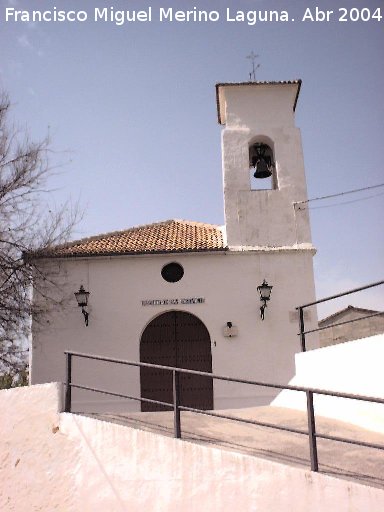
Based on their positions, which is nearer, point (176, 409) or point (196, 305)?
point (176, 409)

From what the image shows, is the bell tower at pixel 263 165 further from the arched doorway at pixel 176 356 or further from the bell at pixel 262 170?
the arched doorway at pixel 176 356

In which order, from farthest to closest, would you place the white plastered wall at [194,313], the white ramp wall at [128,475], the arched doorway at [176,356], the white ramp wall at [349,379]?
the arched doorway at [176,356], the white plastered wall at [194,313], the white ramp wall at [349,379], the white ramp wall at [128,475]

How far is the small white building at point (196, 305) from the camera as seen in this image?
1280cm

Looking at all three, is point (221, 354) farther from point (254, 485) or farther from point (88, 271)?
point (254, 485)

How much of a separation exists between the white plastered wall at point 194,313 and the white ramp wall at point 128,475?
23.0ft

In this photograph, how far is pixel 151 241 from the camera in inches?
567

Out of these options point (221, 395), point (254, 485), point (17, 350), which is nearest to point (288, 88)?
point (221, 395)

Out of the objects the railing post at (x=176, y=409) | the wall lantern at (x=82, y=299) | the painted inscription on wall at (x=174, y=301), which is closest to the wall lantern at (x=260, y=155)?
the painted inscription on wall at (x=174, y=301)

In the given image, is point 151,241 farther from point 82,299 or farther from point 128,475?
point 128,475

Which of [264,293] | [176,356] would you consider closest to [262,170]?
[264,293]

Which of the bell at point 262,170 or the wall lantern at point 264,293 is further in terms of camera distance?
the bell at point 262,170

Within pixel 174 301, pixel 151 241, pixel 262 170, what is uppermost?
pixel 262 170

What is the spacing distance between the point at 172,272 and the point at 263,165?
369 cm

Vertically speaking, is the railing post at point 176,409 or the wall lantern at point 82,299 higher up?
the wall lantern at point 82,299
